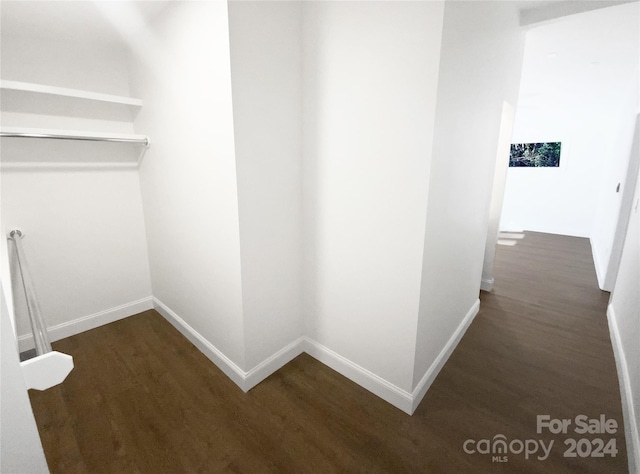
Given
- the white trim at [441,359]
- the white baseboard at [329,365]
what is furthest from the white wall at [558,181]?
the white baseboard at [329,365]

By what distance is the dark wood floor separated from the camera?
1.50 metres

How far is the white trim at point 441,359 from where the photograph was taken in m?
1.81

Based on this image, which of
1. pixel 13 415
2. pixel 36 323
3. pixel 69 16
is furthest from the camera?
pixel 69 16

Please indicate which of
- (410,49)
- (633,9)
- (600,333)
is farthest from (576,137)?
(410,49)

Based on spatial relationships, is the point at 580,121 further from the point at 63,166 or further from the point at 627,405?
the point at 63,166

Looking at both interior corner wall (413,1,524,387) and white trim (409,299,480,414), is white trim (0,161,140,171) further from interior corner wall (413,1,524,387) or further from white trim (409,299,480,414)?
white trim (409,299,480,414)

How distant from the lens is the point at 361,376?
1.97m

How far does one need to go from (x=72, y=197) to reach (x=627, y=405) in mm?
4035

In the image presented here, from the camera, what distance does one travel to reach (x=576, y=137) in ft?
20.5

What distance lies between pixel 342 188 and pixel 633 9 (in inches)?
107

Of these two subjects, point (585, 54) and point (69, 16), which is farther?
point (585, 54)

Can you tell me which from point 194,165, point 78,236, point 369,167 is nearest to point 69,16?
point 194,165

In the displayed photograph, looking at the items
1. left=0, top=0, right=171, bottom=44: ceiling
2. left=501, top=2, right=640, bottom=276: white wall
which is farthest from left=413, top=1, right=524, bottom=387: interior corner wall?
left=0, top=0, right=171, bottom=44: ceiling

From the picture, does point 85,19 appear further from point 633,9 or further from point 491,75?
point 633,9
